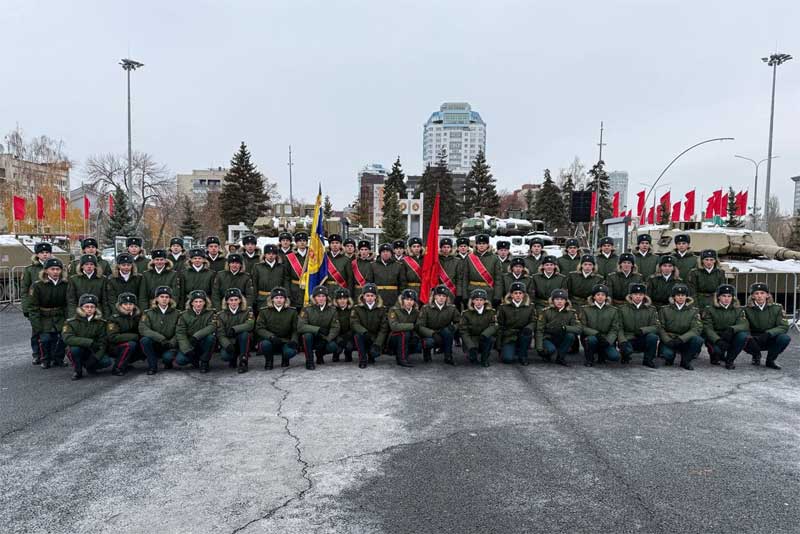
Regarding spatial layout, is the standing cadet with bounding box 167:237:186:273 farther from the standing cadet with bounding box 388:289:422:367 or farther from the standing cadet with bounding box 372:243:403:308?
the standing cadet with bounding box 388:289:422:367

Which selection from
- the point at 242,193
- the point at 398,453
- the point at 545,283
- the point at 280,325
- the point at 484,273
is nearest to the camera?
the point at 398,453

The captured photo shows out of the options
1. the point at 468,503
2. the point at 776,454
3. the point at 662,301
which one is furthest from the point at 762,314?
the point at 468,503

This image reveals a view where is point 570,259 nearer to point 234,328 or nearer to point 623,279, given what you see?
point 623,279

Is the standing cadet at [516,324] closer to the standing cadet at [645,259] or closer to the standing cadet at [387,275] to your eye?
the standing cadet at [387,275]

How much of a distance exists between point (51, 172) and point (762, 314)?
161 ft

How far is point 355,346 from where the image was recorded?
8.71 metres

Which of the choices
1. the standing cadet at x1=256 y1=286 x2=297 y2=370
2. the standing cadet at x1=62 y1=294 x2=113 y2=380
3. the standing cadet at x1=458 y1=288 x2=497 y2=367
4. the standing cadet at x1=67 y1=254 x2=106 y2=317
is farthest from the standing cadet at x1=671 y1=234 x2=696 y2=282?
the standing cadet at x1=67 y1=254 x2=106 y2=317

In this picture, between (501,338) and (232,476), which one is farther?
(501,338)

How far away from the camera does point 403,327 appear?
8.50 meters

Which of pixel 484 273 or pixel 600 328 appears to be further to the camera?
pixel 484 273

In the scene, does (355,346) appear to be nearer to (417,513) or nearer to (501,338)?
(501,338)

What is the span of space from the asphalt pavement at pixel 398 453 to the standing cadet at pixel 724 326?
2.62 ft

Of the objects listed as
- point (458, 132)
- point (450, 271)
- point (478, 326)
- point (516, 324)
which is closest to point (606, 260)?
point (516, 324)

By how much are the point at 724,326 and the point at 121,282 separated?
8.92 metres
